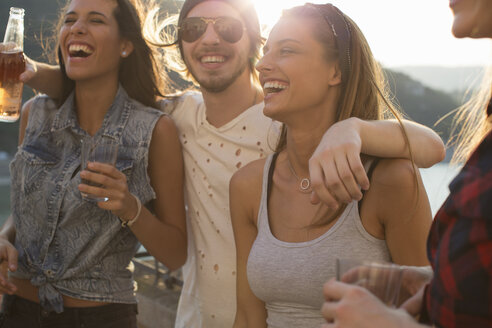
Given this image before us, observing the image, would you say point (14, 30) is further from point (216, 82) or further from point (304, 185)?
point (304, 185)

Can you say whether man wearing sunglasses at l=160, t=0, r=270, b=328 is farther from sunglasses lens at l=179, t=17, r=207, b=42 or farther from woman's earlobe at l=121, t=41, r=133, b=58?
woman's earlobe at l=121, t=41, r=133, b=58

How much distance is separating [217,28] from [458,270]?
2190 millimetres

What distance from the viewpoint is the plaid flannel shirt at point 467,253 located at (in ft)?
3.16

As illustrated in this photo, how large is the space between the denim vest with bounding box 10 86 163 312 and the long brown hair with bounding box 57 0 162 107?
0.44 feet

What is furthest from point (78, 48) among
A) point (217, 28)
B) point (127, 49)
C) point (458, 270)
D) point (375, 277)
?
point (458, 270)

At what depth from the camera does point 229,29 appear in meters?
2.91

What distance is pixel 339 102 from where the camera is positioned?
2215mm

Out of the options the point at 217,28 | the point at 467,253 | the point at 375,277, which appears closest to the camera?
the point at 467,253

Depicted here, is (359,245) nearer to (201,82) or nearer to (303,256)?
(303,256)

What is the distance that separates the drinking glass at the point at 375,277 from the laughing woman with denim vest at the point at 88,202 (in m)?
1.45

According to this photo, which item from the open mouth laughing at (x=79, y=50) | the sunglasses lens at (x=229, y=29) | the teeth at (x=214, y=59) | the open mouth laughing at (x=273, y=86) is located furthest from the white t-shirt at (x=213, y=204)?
the open mouth laughing at (x=79, y=50)

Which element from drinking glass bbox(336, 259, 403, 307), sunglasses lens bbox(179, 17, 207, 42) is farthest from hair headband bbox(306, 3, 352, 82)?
drinking glass bbox(336, 259, 403, 307)

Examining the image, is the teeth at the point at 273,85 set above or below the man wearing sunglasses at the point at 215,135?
above

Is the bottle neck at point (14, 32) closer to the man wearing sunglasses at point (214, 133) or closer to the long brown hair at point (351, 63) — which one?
the man wearing sunglasses at point (214, 133)
